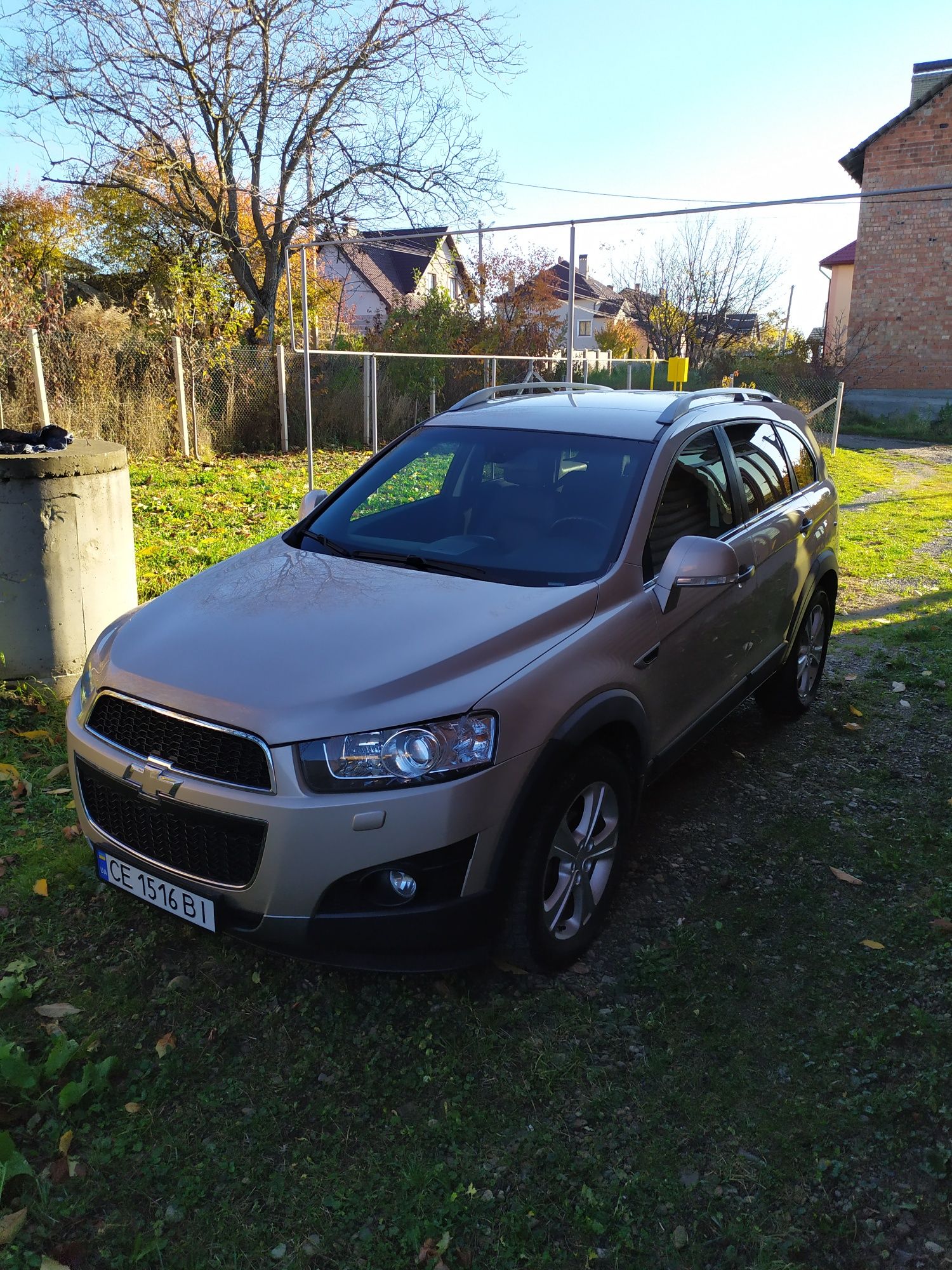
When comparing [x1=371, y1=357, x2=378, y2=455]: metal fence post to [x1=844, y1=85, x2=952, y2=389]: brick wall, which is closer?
[x1=371, y1=357, x2=378, y2=455]: metal fence post

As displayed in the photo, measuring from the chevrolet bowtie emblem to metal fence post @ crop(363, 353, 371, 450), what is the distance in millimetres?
14494

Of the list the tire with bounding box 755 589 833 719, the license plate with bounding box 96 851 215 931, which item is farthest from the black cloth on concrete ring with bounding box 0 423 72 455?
the tire with bounding box 755 589 833 719

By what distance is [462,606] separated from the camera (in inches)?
122

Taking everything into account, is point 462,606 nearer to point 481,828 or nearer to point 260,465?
point 481,828

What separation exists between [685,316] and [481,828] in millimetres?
34460

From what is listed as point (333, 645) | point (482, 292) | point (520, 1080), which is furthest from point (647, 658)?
point (482, 292)

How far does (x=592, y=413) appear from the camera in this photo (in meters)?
4.21

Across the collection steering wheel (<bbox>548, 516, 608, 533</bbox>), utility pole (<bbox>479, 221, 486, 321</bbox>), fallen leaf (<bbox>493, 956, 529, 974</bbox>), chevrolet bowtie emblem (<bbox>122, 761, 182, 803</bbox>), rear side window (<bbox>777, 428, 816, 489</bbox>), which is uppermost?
utility pole (<bbox>479, 221, 486, 321</bbox>)

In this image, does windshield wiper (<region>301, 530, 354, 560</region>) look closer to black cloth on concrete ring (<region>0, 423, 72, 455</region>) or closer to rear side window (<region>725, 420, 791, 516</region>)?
black cloth on concrete ring (<region>0, 423, 72, 455</region>)

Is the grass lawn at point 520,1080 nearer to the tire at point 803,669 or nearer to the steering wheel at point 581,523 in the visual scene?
the tire at point 803,669

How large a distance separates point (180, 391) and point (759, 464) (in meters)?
12.1

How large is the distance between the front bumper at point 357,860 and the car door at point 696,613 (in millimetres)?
991

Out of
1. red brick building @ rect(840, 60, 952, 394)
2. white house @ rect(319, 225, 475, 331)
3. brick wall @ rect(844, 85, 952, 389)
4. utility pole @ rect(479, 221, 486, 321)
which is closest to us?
utility pole @ rect(479, 221, 486, 321)

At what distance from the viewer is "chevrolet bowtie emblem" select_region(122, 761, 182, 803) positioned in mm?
2689
